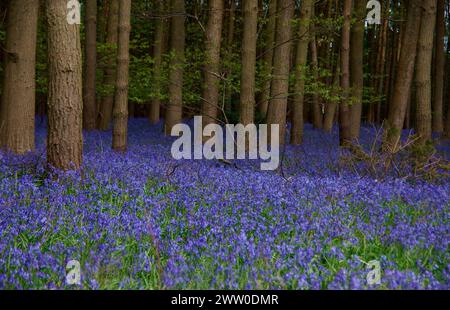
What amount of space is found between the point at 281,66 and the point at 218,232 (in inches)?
331

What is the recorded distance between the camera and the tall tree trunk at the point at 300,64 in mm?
13305

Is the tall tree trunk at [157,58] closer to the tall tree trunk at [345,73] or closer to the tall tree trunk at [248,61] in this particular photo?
the tall tree trunk at [248,61]

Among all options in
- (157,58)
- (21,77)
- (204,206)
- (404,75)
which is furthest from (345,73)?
(204,206)

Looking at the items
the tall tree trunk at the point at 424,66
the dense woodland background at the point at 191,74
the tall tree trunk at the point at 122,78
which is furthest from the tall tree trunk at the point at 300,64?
the tall tree trunk at the point at 122,78

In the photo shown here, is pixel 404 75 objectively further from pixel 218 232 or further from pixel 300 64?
pixel 218 232

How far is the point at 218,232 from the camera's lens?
4.84 m

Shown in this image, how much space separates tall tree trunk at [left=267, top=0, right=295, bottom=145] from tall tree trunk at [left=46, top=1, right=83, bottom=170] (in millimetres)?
5891

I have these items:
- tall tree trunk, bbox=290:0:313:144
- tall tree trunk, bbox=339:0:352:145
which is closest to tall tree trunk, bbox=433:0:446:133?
tall tree trunk, bbox=339:0:352:145

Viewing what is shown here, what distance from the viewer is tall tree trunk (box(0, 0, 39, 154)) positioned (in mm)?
10156

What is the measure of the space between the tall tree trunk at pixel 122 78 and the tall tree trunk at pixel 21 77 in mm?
1920

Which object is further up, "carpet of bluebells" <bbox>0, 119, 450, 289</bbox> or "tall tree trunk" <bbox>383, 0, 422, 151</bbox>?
"tall tree trunk" <bbox>383, 0, 422, 151</bbox>

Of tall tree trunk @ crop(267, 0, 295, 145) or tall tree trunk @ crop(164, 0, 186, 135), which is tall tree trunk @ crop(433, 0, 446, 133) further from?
tall tree trunk @ crop(164, 0, 186, 135)

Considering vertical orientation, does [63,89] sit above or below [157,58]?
below

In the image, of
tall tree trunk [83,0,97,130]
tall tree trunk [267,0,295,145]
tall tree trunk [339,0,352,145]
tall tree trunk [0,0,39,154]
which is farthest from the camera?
tall tree trunk [83,0,97,130]
